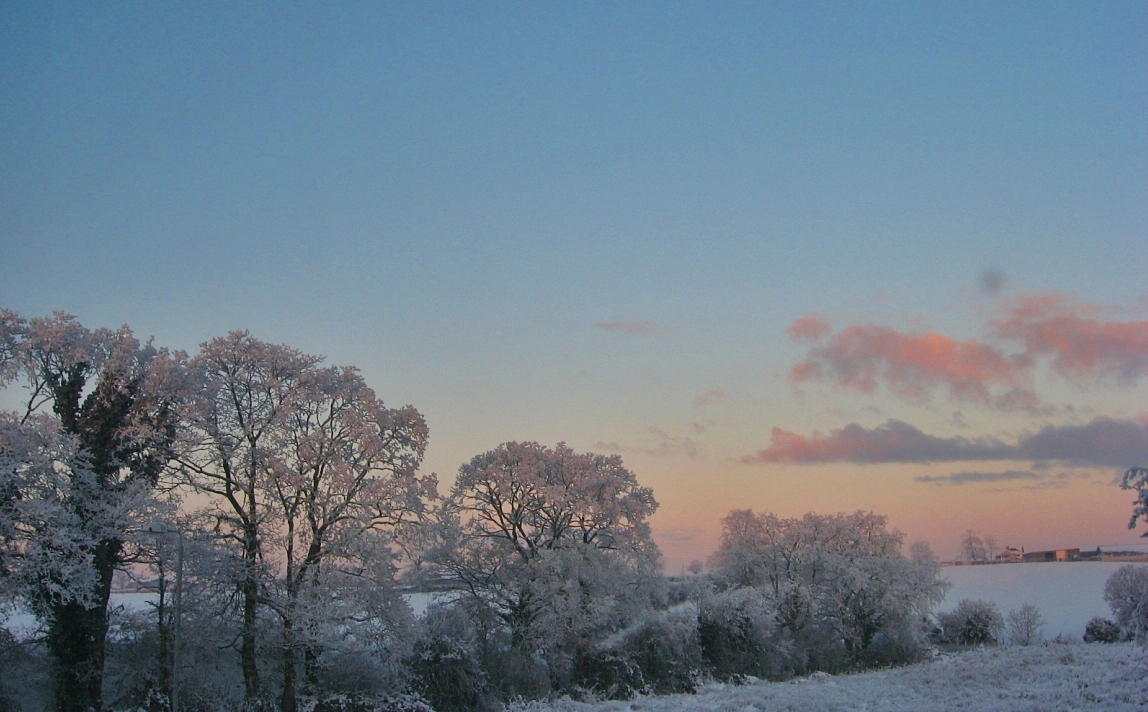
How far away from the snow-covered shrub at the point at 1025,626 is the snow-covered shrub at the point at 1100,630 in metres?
3.05

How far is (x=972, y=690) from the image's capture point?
28.4 m

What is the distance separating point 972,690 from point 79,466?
31267mm

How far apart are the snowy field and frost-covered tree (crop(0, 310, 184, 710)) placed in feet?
172

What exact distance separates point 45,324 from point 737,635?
34688 millimetres

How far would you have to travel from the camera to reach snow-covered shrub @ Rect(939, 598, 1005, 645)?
183ft

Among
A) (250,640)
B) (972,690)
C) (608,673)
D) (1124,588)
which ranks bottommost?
(608,673)

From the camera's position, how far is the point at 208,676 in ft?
88.3

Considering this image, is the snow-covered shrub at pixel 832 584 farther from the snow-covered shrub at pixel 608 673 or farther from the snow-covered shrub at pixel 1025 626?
the snow-covered shrub at pixel 608 673

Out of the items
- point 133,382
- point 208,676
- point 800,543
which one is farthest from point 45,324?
point 800,543

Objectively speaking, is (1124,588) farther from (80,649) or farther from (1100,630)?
(80,649)

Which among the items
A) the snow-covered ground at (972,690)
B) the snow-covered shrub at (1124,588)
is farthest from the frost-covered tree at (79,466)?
the snow-covered shrub at (1124,588)

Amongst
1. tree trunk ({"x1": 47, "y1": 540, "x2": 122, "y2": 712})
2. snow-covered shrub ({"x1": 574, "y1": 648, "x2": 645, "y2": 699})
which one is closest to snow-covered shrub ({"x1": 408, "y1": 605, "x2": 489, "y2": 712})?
snow-covered shrub ({"x1": 574, "y1": 648, "x2": 645, "y2": 699})

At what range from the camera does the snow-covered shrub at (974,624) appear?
55.7 meters

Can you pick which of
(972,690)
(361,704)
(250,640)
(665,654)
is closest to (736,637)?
(665,654)
